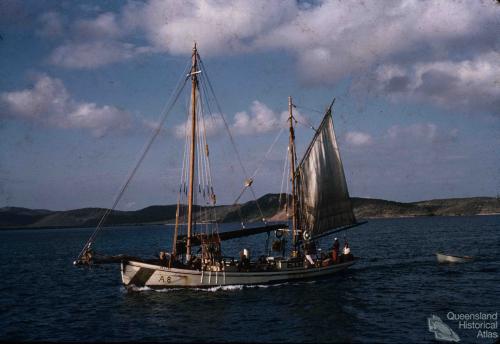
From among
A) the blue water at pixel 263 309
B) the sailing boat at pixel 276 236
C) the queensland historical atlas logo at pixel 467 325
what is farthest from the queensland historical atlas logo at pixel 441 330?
the sailing boat at pixel 276 236

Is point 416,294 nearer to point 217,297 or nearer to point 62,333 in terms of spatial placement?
point 217,297

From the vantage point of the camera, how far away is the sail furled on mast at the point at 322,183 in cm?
4953

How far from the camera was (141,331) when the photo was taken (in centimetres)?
→ 2895

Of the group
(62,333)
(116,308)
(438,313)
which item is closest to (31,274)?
(116,308)

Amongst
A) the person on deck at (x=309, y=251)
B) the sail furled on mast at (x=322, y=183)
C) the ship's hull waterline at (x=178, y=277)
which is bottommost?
the ship's hull waterline at (x=178, y=277)

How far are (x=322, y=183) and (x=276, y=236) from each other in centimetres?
836

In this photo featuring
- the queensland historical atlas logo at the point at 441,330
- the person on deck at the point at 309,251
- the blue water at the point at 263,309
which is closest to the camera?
the queensland historical atlas logo at the point at 441,330

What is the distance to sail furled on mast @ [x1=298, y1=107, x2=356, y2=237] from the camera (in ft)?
163

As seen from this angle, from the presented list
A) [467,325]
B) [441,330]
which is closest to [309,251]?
[467,325]

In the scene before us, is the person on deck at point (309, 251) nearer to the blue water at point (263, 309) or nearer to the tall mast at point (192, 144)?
the blue water at point (263, 309)

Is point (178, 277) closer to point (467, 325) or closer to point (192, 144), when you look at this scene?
point (192, 144)

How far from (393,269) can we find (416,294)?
661 inches

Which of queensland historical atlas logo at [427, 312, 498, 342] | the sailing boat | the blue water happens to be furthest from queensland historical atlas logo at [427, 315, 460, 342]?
the sailing boat

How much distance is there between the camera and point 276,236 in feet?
151
